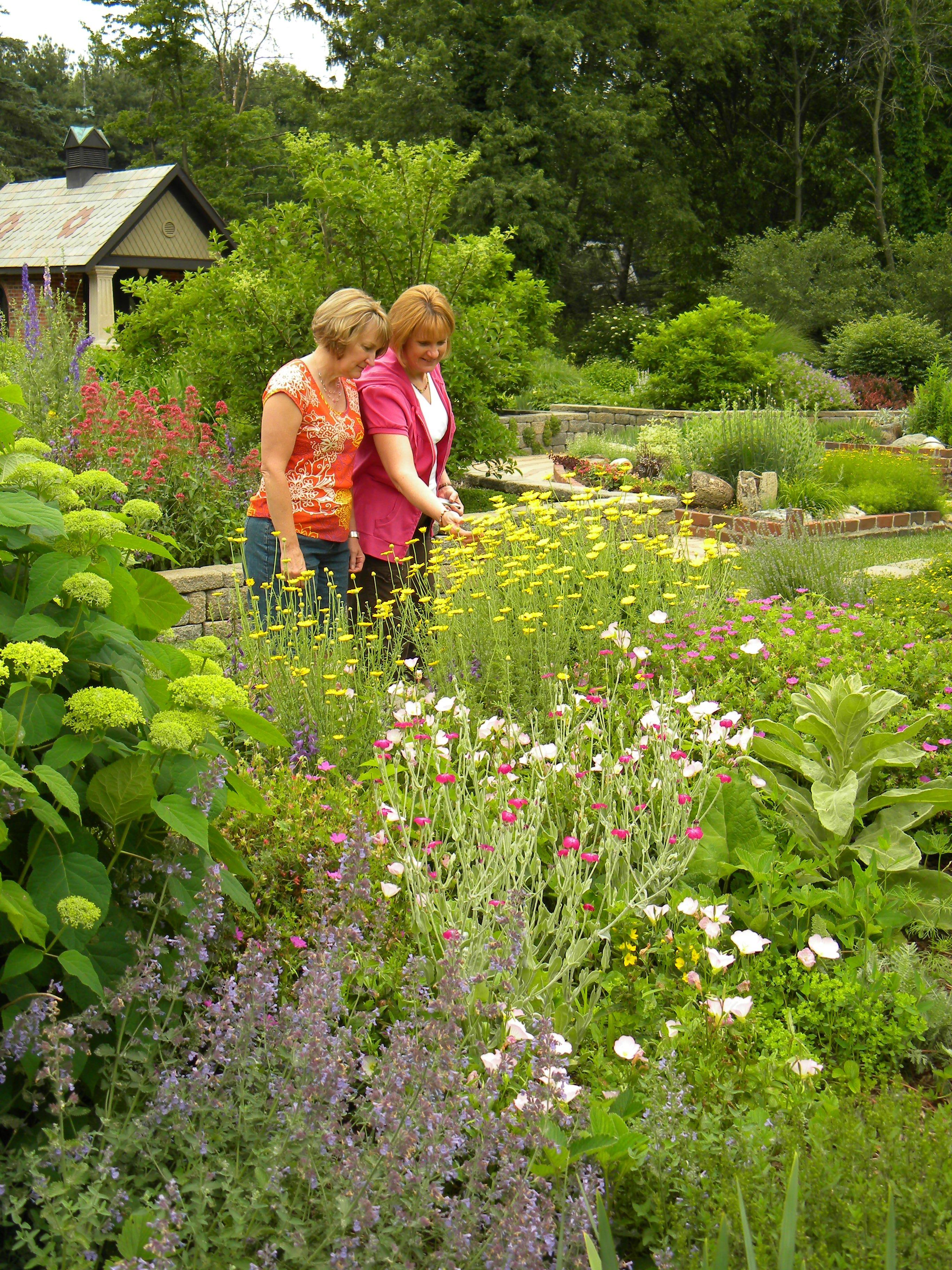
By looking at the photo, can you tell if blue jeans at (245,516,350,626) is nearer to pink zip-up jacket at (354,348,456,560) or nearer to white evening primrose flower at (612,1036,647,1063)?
pink zip-up jacket at (354,348,456,560)

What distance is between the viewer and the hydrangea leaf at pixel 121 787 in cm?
170

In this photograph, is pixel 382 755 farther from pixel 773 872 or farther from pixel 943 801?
pixel 943 801

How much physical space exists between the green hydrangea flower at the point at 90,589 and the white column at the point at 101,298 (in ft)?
74.4

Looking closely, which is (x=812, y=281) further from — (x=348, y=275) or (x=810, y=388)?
(x=348, y=275)

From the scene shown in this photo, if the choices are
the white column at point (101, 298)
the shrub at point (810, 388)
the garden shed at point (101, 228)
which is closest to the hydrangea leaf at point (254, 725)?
the shrub at point (810, 388)

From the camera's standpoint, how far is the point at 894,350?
60.7ft

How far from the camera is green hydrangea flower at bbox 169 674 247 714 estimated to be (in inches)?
69.2

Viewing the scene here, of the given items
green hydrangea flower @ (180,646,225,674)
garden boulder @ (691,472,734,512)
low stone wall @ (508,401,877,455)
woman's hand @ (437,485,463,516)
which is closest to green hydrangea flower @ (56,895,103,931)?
green hydrangea flower @ (180,646,225,674)

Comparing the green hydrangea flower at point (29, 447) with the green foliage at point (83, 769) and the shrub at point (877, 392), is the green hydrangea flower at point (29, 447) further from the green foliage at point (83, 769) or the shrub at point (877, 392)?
the shrub at point (877, 392)

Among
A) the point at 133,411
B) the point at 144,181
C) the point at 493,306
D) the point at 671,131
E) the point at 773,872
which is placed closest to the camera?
the point at 773,872

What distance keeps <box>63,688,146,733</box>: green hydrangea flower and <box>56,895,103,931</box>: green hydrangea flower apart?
0.84ft

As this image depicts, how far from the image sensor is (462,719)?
294 centimetres

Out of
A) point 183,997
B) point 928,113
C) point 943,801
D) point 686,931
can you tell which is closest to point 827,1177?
point 686,931

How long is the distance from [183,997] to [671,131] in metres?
37.0
